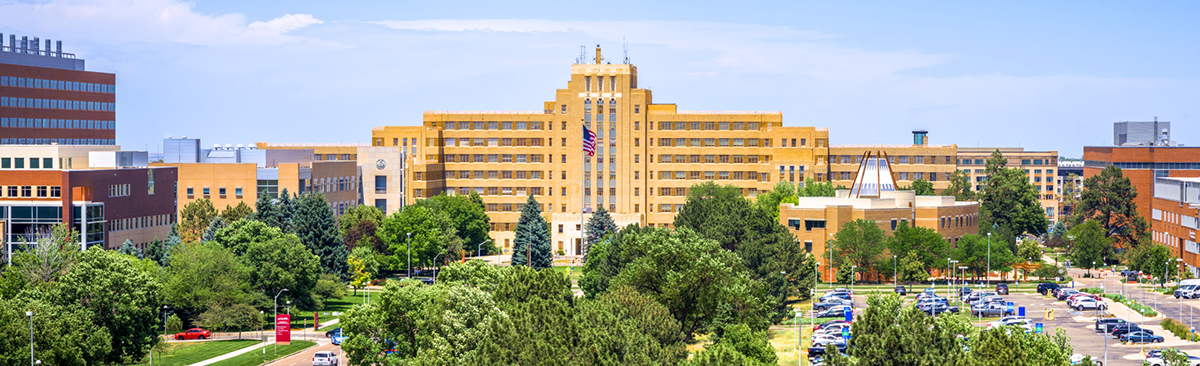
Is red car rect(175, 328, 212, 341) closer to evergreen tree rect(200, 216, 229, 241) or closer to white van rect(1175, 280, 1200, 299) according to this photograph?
evergreen tree rect(200, 216, 229, 241)

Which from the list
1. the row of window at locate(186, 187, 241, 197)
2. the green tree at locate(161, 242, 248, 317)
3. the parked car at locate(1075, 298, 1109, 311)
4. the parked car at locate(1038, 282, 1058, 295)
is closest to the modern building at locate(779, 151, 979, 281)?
the parked car at locate(1038, 282, 1058, 295)

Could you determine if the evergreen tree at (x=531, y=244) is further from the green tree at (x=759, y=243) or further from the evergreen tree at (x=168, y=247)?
the evergreen tree at (x=168, y=247)

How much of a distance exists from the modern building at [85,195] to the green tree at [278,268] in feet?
61.8

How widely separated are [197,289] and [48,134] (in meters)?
98.8

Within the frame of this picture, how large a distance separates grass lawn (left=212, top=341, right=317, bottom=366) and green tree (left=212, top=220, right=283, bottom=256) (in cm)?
1462

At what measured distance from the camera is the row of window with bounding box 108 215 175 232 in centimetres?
13450

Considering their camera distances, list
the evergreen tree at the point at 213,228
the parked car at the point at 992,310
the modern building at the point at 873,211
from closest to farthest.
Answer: the parked car at the point at 992,310
the evergreen tree at the point at 213,228
the modern building at the point at 873,211

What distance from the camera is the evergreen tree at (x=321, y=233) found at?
138 metres

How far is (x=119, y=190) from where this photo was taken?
136 meters

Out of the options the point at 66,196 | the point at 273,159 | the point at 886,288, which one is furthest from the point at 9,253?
the point at 886,288

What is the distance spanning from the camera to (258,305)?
11825 cm

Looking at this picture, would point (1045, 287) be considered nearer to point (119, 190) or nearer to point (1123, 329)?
point (1123, 329)

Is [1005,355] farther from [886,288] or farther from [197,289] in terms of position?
[886,288]

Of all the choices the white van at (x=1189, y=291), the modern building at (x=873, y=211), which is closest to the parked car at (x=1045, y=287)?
the white van at (x=1189, y=291)
